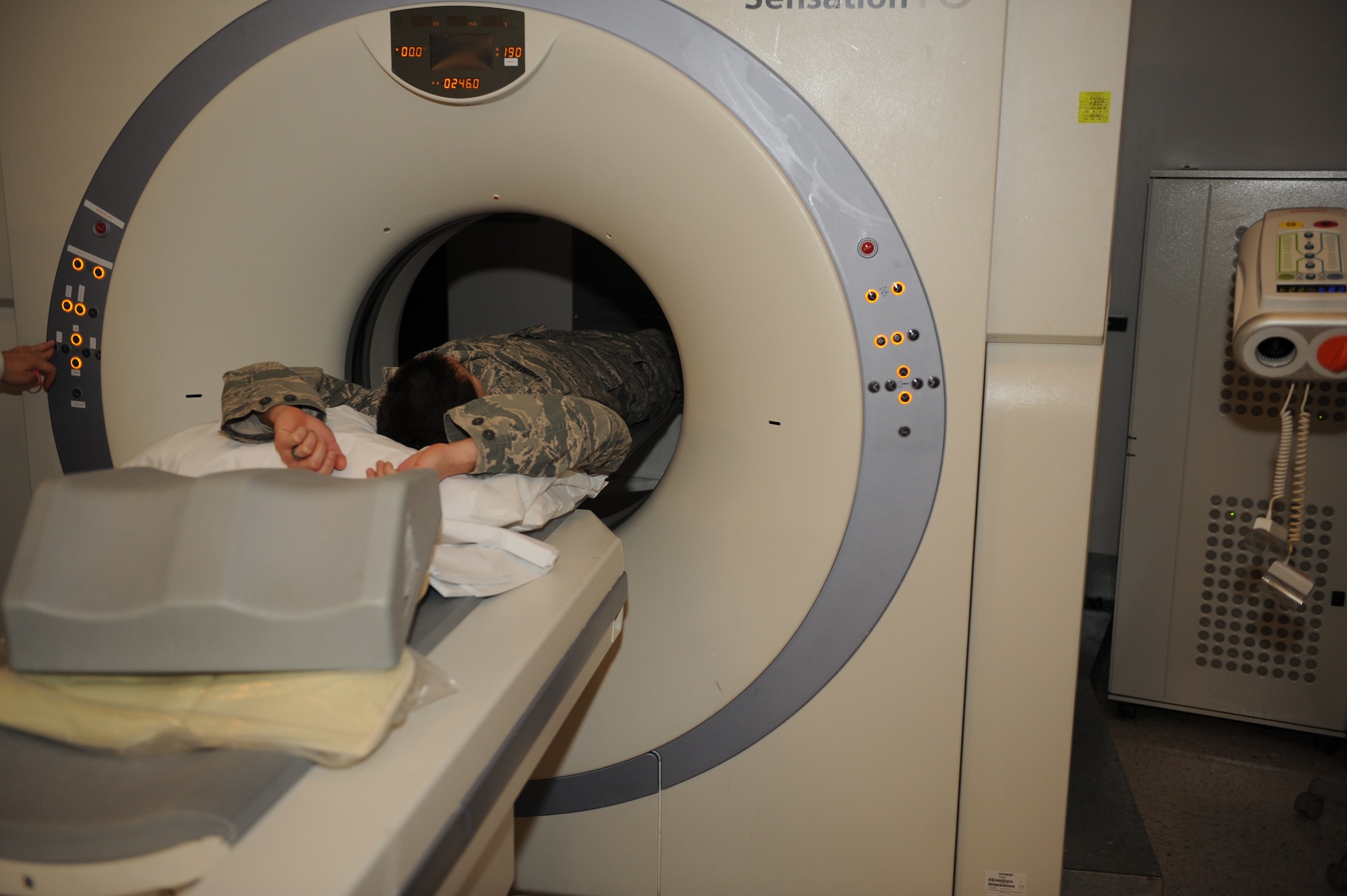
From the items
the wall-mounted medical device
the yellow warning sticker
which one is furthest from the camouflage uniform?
the wall-mounted medical device

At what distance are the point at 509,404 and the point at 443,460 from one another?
0.41ft

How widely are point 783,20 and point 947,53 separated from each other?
0.71 ft

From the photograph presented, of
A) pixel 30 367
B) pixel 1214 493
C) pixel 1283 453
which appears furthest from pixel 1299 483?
pixel 30 367

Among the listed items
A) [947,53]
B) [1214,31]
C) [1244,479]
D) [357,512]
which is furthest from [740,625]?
[1214,31]

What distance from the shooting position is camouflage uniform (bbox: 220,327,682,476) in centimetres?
113

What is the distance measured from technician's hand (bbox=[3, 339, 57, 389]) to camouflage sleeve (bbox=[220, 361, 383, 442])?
40 cm

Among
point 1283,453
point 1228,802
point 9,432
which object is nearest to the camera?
point 1283,453

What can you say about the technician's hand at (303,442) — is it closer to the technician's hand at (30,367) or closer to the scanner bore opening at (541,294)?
the technician's hand at (30,367)

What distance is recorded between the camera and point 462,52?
1224 millimetres

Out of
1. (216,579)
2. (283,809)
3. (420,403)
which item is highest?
(420,403)

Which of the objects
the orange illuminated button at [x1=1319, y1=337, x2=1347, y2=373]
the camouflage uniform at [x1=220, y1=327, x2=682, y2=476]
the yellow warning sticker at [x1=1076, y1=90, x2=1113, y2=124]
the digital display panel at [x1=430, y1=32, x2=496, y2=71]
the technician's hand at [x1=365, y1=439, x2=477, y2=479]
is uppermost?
the digital display panel at [x1=430, y1=32, x2=496, y2=71]

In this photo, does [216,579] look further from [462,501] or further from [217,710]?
[462,501]

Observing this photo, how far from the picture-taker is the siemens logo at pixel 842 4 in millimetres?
1125

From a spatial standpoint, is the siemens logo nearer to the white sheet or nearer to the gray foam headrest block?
the white sheet
